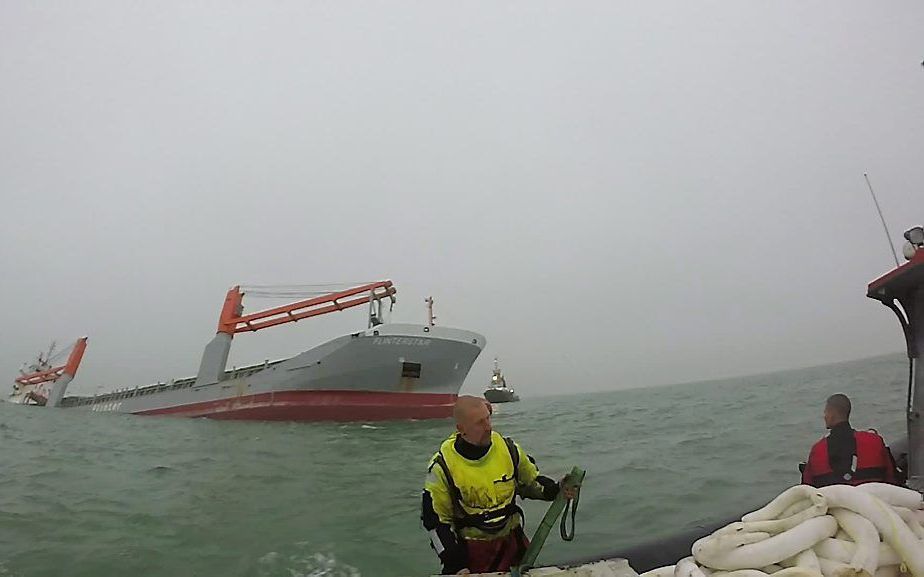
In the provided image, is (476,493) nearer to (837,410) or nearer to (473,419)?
(473,419)

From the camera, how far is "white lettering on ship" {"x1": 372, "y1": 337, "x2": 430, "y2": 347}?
20969 millimetres

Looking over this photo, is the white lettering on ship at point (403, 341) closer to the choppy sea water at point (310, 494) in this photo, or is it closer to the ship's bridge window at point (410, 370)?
the ship's bridge window at point (410, 370)

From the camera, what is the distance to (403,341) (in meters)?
21.3

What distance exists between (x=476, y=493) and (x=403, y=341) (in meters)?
18.4

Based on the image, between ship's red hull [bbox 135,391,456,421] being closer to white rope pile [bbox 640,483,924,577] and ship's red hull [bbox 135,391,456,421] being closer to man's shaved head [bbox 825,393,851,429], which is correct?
man's shaved head [bbox 825,393,851,429]

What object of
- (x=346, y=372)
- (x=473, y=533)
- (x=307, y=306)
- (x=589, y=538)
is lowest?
(x=589, y=538)

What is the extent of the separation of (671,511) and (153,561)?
6092mm

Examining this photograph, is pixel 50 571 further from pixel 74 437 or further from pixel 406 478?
pixel 74 437

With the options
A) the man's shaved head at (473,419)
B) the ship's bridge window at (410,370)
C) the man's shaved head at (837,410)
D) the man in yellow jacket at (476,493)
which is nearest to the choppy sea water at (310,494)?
the man in yellow jacket at (476,493)

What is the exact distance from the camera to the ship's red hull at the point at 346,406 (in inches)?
858

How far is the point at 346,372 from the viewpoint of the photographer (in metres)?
21.5

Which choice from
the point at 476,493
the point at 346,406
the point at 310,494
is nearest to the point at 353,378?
the point at 346,406

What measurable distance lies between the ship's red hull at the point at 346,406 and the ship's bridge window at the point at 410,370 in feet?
2.67

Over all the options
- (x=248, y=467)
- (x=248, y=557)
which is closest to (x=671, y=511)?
(x=248, y=557)
